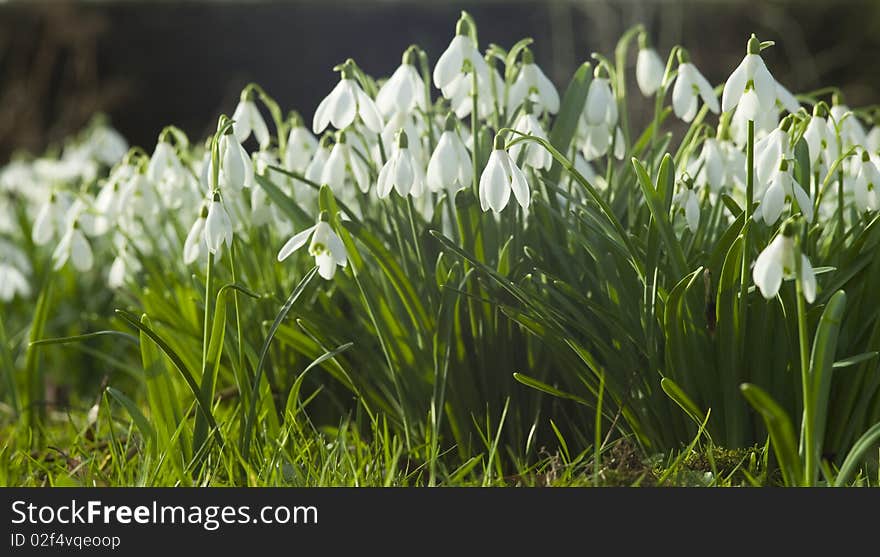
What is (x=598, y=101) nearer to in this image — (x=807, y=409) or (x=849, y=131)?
(x=849, y=131)

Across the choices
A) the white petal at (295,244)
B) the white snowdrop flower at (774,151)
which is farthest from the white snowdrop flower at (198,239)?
the white snowdrop flower at (774,151)

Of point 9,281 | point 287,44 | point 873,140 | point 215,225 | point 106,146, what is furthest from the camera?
point 287,44

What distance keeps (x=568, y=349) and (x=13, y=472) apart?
4.15 ft

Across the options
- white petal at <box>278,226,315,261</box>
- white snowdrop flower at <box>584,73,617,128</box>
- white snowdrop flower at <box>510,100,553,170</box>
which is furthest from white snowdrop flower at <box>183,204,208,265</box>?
white snowdrop flower at <box>584,73,617,128</box>

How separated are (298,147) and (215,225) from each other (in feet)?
2.16

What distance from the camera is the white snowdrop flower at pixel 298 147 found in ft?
7.77

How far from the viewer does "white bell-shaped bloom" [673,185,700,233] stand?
1.96m

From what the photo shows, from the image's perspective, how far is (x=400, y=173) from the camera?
1.76 metres

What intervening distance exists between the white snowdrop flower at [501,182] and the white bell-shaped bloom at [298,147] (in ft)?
2.65

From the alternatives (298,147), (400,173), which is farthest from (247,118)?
(400,173)

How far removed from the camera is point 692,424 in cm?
191

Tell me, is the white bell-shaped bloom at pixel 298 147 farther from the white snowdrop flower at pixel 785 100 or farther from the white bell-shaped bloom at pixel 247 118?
the white snowdrop flower at pixel 785 100
